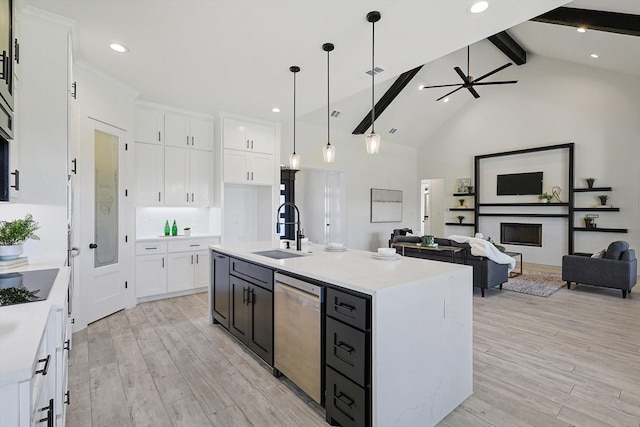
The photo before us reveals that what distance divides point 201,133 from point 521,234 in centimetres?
752

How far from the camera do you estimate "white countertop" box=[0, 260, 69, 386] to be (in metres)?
0.73

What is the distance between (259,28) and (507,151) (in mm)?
7188

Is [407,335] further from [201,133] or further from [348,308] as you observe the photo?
[201,133]

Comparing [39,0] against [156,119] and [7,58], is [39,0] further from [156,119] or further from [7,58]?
[156,119]

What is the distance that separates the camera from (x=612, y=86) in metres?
6.20

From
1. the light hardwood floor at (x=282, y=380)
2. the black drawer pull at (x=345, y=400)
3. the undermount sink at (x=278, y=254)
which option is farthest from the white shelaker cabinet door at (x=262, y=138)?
the black drawer pull at (x=345, y=400)

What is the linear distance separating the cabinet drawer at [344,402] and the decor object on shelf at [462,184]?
7.83 metres

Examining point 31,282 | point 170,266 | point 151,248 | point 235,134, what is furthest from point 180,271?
point 31,282

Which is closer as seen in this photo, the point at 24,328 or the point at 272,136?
the point at 24,328

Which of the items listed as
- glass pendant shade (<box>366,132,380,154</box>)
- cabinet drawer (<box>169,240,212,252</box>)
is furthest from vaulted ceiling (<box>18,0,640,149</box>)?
cabinet drawer (<box>169,240,212,252</box>)

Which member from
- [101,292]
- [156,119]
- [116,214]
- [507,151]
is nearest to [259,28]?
[156,119]

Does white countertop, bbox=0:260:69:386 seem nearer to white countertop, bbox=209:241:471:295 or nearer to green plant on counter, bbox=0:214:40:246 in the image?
green plant on counter, bbox=0:214:40:246

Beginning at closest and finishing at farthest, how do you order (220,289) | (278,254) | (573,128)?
(278,254) < (220,289) < (573,128)

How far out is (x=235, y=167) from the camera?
16.5ft
